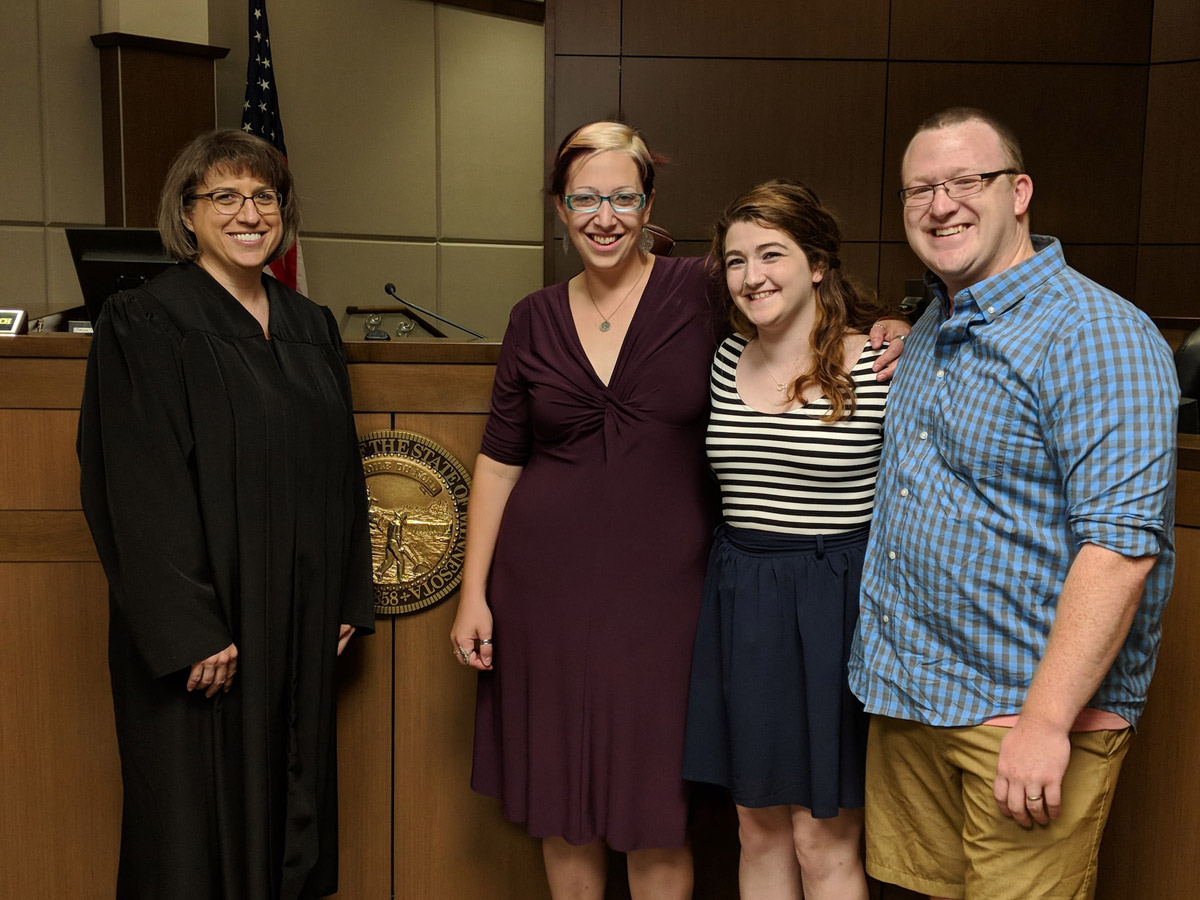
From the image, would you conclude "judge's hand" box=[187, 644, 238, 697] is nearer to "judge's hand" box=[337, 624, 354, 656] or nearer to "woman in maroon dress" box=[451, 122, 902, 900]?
"judge's hand" box=[337, 624, 354, 656]

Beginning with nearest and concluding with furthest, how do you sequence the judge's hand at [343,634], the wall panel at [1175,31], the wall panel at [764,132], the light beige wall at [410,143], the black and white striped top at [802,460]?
the black and white striped top at [802,460]
the judge's hand at [343,634]
the wall panel at [764,132]
the wall panel at [1175,31]
the light beige wall at [410,143]

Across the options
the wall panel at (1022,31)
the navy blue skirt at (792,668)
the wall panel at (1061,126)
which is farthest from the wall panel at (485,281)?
the navy blue skirt at (792,668)

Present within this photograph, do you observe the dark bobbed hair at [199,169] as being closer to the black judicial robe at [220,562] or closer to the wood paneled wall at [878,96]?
the black judicial robe at [220,562]

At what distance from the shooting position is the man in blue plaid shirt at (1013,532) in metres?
1.35

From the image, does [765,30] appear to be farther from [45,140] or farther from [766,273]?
[766,273]

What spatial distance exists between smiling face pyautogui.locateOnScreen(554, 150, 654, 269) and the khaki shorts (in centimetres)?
91

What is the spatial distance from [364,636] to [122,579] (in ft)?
2.00

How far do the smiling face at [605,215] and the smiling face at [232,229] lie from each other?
20.7 inches

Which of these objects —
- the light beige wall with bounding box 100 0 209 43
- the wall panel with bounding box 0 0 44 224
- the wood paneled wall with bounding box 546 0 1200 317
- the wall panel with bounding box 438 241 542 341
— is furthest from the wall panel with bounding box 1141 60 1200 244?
the wall panel with bounding box 0 0 44 224

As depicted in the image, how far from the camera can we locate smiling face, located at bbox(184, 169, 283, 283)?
1.90 m

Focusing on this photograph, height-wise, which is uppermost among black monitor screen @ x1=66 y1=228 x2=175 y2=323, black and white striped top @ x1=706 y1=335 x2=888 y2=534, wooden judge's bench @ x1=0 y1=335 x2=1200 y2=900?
black monitor screen @ x1=66 y1=228 x2=175 y2=323

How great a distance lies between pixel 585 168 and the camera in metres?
1.91

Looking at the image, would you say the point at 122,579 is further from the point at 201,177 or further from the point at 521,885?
the point at 521,885

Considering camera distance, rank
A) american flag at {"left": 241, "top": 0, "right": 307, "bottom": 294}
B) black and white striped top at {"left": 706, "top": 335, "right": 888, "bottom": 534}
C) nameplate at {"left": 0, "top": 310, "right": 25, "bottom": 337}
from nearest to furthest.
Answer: black and white striped top at {"left": 706, "top": 335, "right": 888, "bottom": 534}
nameplate at {"left": 0, "top": 310, "right": 25, "bottom": 337}
american flag at {"left": 241, "top": 0, "right": 307, "bottom": 294}
